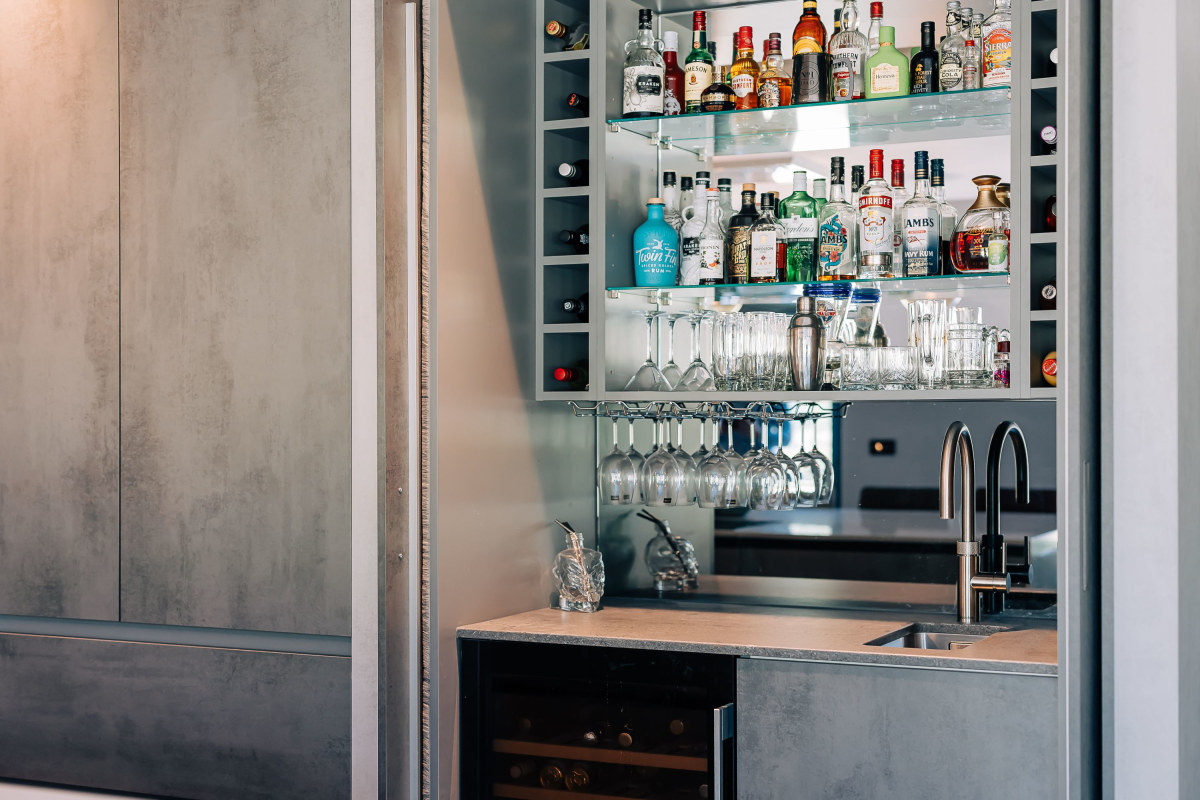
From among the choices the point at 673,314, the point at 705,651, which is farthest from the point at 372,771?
the point at 673,314

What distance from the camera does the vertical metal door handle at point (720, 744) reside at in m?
2.44

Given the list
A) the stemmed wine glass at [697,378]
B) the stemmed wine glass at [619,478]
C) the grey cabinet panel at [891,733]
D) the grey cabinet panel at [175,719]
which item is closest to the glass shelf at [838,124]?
the stemmed wine glass at [697,378]

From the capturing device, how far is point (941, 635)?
2.79 metres

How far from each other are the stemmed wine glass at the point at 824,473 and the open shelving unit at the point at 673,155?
1.02 feet

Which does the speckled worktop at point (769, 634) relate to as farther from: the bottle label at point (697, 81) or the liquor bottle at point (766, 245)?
the bottle label at point (697, 81)

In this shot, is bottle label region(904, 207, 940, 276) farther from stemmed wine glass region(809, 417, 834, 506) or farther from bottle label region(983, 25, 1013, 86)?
stemmed wine glass region(809, 417, 834, 506)

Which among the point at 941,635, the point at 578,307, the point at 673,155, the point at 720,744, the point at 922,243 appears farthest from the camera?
the point at 673,155

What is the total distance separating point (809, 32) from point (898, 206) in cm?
45

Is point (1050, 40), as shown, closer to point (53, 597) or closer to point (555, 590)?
point (555, 590)

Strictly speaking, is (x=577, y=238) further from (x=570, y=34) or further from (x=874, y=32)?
(x=874, y=32)

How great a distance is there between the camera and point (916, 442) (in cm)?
295

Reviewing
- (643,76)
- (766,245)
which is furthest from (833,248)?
(643,76)

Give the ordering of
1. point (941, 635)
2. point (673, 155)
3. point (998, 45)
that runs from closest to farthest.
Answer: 1. point (998, 45)
2. point (941, 635)
3. point (673, 155)

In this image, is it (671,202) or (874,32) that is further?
(671,202)
